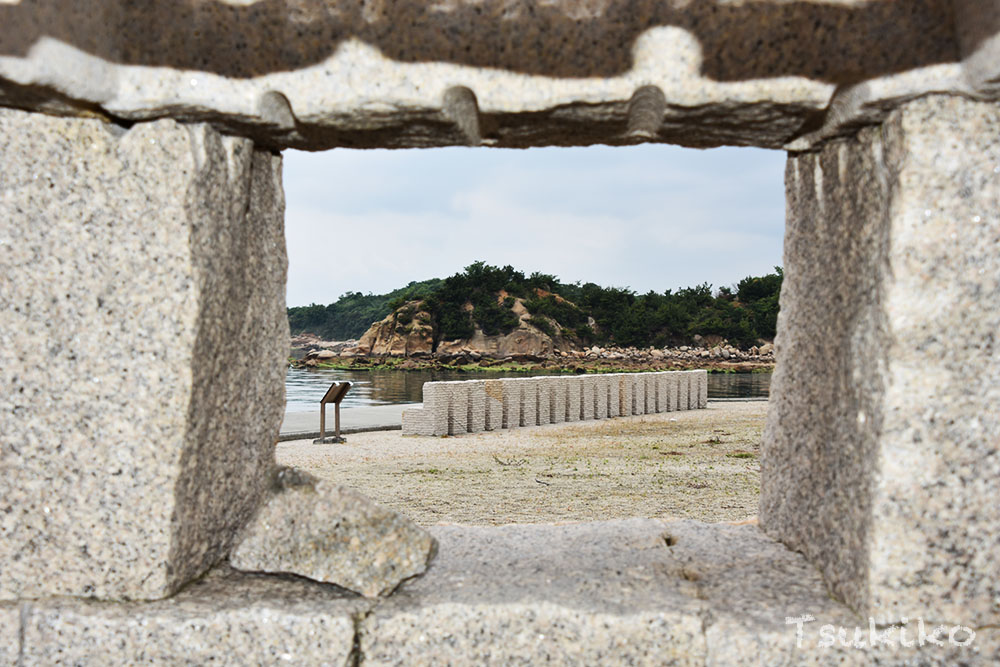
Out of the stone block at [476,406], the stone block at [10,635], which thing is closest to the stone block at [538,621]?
the stone block at [10,635]

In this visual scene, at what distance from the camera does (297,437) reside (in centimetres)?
1220

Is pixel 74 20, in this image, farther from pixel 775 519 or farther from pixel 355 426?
pixel 355 426

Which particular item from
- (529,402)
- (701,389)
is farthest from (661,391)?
(529,402)

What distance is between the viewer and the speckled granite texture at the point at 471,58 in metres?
1.94

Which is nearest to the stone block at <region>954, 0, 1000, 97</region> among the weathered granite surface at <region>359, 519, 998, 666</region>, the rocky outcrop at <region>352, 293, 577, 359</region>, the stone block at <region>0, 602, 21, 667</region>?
the weathered granite surface at <region>359, 519, 998, 666</region>

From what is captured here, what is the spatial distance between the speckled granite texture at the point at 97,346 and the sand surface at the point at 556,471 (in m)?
3.66

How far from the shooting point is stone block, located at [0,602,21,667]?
7.13ft

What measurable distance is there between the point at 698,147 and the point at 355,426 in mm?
12014

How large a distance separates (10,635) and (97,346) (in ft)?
2.86

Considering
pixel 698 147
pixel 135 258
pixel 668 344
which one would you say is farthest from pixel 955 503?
pixel 668 344

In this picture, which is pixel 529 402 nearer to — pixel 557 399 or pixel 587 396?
pixel 557 399

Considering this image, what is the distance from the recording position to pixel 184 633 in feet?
7.02

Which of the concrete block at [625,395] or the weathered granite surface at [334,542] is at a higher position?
the weathered granite surface at [334,542]

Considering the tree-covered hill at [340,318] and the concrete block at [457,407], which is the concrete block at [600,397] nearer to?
the concrete block at [457,407]
